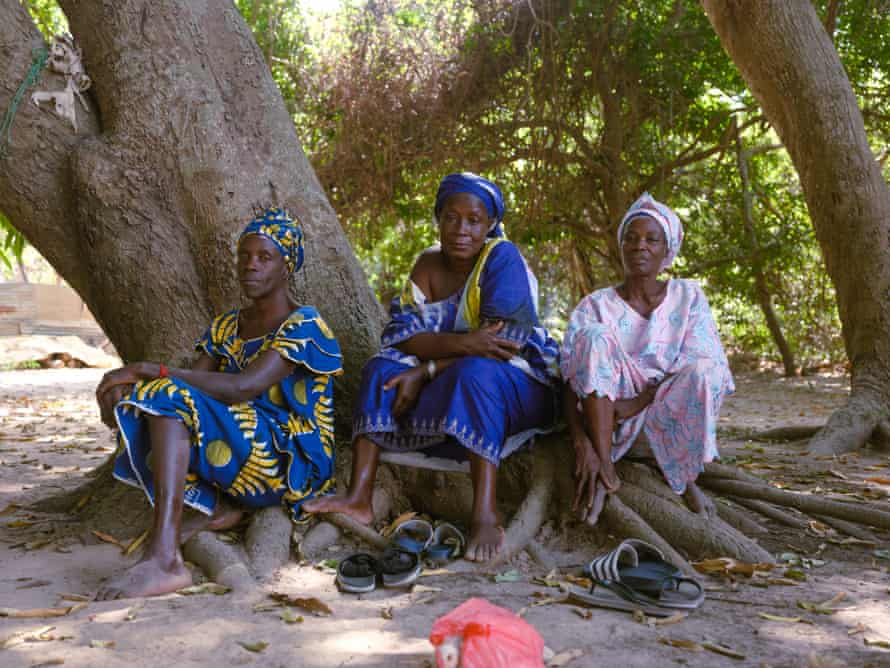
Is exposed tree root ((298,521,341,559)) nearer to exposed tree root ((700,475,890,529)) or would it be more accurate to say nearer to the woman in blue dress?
the woman in blue dress

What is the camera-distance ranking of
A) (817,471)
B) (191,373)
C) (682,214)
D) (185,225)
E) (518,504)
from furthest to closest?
(682,214), (817,471), (185,225), (518,504), (191,373)

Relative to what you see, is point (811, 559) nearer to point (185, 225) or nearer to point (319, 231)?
point (319, 231)

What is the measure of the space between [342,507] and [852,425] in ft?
13.4

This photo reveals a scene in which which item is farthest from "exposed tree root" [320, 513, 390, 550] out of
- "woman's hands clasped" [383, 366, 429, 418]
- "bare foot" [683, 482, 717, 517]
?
"bare foot" [683, 482, 717, 517]

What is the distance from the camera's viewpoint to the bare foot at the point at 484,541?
3169mm

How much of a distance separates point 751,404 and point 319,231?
23.8 ft

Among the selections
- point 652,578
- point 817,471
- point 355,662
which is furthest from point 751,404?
point 355,662

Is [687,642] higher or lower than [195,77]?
lower

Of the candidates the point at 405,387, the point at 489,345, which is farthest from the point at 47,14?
the point at 489,345

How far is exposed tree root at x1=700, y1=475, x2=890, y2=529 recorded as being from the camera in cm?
356

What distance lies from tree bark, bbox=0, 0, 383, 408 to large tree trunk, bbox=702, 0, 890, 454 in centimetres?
372

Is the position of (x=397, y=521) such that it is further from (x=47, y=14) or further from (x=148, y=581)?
(x=47, y=14)

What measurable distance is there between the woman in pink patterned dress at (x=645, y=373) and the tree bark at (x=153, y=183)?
124cm

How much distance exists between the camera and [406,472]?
151 inches
